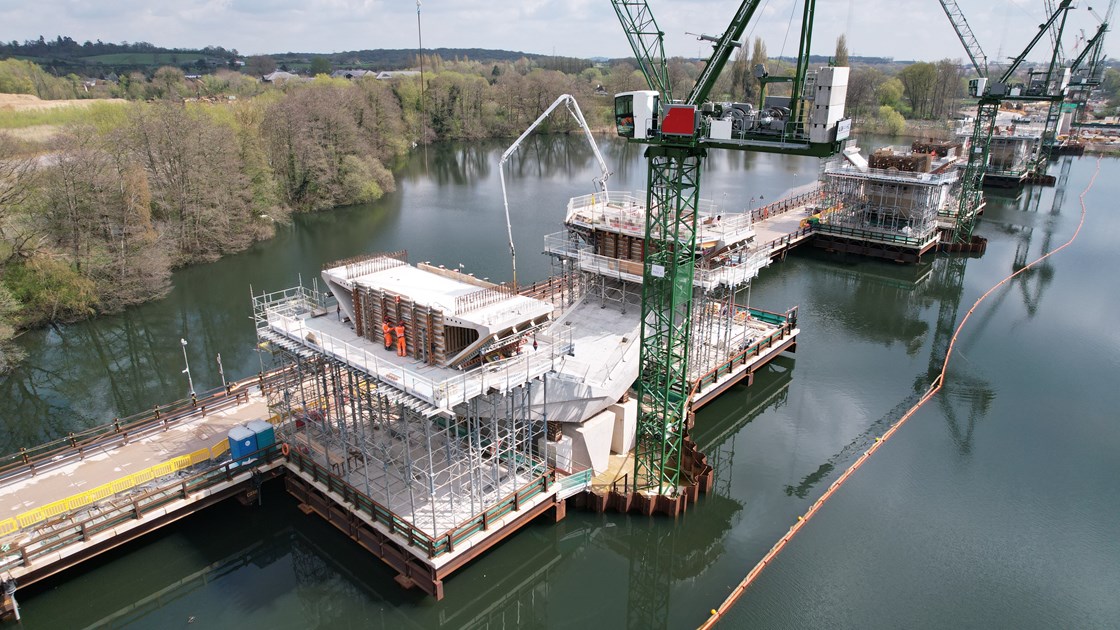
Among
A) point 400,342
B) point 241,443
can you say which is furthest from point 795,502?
point 241,443

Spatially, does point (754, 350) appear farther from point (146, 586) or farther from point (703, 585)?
point (146, 586)

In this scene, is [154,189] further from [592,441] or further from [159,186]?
[592,441]

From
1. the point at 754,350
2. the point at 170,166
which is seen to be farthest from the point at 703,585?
the point at 170,166

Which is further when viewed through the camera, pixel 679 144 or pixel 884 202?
pixel 884 202

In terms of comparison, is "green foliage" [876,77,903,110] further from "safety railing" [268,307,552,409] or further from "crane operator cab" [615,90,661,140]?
"safety railing" [268,307,552,409]

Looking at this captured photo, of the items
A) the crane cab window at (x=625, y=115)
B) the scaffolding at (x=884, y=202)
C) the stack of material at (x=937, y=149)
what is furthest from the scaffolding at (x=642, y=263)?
the stack of material at (x=937, y=149)

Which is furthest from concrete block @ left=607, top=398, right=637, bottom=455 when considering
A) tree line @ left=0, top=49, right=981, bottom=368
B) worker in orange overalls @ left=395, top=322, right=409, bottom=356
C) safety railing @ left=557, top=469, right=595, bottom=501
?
tree line @ left=0, top=49, right=981, bottom=368
